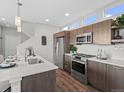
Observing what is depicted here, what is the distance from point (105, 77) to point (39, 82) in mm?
1831

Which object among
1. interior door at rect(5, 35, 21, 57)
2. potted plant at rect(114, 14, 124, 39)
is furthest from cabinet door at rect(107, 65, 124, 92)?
interior door at rect(5, 35, 21, 57)

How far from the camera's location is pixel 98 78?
3.01 metres

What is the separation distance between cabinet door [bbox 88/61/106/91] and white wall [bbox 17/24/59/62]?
13.2ft

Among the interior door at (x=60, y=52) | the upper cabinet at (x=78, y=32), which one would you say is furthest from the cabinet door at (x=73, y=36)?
the interior door at (x=60, y=52)

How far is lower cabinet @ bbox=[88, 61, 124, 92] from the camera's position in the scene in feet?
7.81

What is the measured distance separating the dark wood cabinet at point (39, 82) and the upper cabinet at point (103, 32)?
76.5 inches

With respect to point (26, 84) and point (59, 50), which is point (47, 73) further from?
point (59, 50)

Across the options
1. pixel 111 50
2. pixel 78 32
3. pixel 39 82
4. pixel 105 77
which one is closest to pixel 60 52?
pixel 78 32

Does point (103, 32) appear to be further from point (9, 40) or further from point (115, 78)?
point (9, 40)

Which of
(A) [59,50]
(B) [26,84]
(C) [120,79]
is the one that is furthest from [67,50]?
(B) [26,84]

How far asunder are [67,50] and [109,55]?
232 centimetres

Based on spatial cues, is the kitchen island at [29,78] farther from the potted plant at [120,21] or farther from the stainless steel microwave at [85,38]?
the stainless steel microwave at [85,38]

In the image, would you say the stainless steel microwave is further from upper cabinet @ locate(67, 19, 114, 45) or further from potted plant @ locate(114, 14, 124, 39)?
potted plant @ locate(114, 14, 124, 39)

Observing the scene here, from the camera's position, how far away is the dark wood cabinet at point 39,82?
170cm
